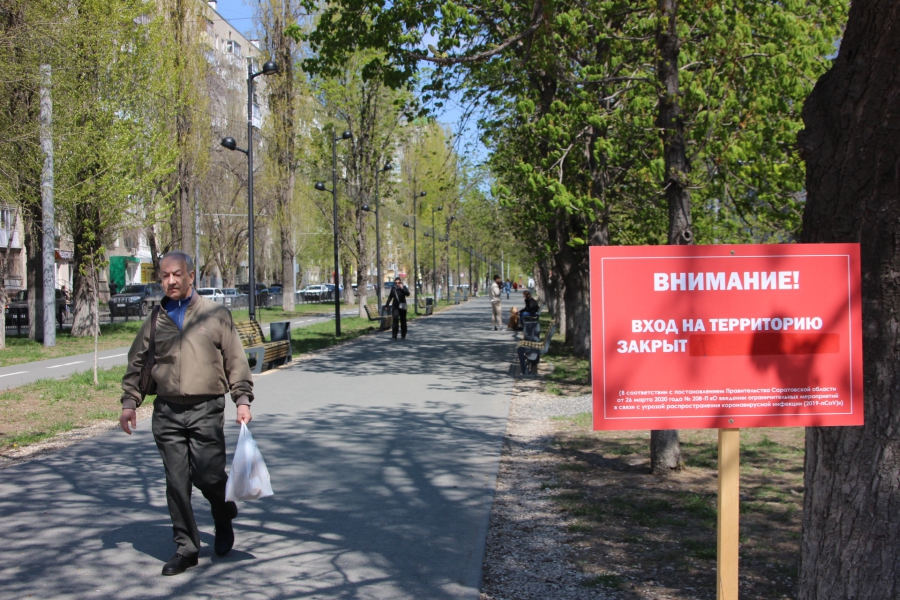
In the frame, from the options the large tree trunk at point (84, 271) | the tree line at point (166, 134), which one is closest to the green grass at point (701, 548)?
the tree line at point (166, 134)

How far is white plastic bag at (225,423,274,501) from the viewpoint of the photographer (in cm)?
502

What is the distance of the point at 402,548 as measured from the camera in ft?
18.2

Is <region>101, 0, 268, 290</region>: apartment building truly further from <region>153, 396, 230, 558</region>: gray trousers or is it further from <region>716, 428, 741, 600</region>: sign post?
<region>716, 428, 741, 600</region>: sign post

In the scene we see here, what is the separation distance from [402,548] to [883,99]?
373 centimetres

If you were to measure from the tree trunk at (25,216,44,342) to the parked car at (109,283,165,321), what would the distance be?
9741 mm

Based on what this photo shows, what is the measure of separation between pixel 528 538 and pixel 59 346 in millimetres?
20897

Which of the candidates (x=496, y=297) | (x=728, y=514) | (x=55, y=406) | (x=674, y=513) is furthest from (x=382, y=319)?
(x=728, y=514)

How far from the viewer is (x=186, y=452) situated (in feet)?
16.6

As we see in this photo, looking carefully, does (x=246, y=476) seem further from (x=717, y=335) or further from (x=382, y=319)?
(x=382, y=319)

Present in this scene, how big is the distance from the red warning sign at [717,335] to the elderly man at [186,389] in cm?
233

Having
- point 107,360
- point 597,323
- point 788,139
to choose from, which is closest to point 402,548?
point 597,323

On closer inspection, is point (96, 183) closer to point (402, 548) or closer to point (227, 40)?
point (402, 548)

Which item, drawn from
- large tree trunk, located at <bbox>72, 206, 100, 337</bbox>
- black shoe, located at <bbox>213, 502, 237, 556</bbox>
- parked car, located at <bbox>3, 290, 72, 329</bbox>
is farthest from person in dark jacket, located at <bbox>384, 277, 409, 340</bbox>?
black shoe, located at <bbox>213, 502, 237, 556</bbox>

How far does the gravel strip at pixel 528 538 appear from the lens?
4875 millimetres
